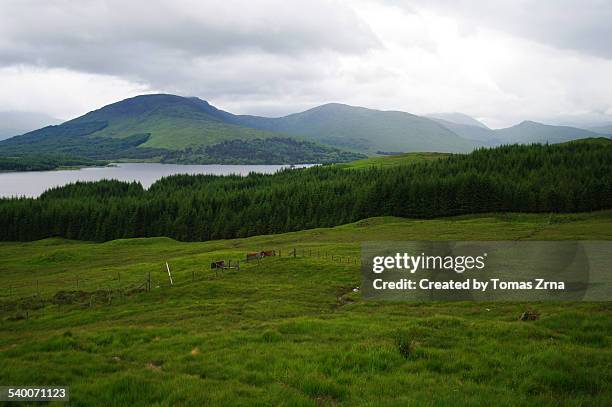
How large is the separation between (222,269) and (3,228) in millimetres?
135745

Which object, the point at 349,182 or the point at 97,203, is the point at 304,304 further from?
the point at 97,203

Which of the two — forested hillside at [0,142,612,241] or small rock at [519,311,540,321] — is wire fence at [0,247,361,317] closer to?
small rock at [519,311,540,321]

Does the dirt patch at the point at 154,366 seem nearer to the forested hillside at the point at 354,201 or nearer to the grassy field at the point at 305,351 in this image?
the grassy field at the point at 305,351

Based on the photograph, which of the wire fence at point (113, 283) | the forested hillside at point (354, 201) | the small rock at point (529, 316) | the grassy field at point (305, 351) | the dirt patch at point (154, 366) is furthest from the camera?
the forested hillside at point (354, 201)

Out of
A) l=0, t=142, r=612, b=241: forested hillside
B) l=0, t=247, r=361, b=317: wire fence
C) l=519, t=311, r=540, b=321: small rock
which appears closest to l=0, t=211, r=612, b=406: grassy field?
l=519, t=311, r=540, b=321: small rock

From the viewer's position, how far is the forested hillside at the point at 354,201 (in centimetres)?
12775

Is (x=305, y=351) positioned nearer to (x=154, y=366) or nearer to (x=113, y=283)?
(x=154, y=366)

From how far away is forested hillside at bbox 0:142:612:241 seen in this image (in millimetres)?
127750

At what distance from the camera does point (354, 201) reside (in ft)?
465

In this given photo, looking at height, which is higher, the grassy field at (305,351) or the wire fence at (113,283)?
the grassy field at (305,351)

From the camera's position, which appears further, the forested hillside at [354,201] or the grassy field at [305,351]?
the forested hillside at [354,201]

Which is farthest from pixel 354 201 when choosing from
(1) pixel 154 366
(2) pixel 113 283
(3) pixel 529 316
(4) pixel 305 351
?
(1) pixel 154 366

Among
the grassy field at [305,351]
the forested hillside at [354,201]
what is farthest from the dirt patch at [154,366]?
the forested hillside at [354,201]

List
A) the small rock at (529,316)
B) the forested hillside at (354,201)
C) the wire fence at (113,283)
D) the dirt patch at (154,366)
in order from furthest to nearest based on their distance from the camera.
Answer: the forested hillside at (354,201) < the wire fence at (113,283) < the small rock at (529,316) < the dirt patch at (154,366)
